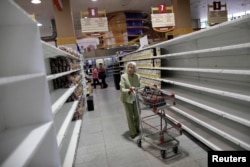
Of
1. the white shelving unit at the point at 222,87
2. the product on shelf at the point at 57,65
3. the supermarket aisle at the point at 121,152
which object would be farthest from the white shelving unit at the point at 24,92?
the product on shelf at the point at 57,65

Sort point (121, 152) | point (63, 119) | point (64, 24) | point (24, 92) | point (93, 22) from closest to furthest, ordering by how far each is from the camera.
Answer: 1. point (24, 92)
2. point (63, 119)
3. point (121, 152)
4. point (64, 24)
5. point (93, 22)

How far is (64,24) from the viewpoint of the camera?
7840 mm

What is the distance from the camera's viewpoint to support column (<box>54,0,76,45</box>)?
25.6ft

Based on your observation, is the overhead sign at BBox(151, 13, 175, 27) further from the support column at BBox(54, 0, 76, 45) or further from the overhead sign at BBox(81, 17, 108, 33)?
the support column at BBox(54, 0, 76, 45)

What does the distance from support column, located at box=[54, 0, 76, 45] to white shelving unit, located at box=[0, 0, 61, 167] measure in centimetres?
630

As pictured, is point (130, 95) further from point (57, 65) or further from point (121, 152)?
point (57, 65)

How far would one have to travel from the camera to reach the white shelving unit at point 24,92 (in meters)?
1.77

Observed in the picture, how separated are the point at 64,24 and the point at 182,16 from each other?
473cm

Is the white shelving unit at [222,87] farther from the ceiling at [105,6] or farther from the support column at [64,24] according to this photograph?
the ceiling at [105,6]

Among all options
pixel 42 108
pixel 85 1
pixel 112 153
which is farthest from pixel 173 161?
pixel 85 1

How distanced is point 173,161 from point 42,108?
2.12 m

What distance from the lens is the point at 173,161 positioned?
3098mm

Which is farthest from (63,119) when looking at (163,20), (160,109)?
(163,20)

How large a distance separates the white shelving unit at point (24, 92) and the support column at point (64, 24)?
6.30 metres
